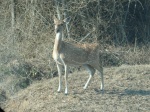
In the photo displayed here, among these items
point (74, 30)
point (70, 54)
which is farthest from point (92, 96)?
point (74, 30)

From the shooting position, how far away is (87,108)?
1045 centimetres

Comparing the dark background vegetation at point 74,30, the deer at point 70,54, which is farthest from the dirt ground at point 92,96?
the dark background vegetation at point 74,30

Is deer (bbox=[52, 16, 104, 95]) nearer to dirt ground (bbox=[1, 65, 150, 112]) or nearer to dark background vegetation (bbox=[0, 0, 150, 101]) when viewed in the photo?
dirt ground (bbox=[1, 65, 150, 112])

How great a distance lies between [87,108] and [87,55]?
1.93 meters

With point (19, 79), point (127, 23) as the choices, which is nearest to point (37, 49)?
point (19, 79)

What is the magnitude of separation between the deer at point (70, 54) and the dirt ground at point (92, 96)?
0.34 meters

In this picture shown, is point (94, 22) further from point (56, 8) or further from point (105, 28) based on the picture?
point (56, 8)

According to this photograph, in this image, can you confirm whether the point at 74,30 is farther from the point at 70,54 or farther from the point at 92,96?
the point at 92,96

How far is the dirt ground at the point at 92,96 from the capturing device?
35.0 feet

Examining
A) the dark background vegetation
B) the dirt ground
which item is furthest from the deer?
the dark background vegetation

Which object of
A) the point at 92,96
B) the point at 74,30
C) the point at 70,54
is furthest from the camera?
the point at 74,30

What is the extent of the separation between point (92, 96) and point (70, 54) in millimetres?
1168

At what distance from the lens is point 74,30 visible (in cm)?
1836

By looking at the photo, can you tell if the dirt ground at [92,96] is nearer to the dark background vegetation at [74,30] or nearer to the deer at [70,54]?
the deer at [70,54]
